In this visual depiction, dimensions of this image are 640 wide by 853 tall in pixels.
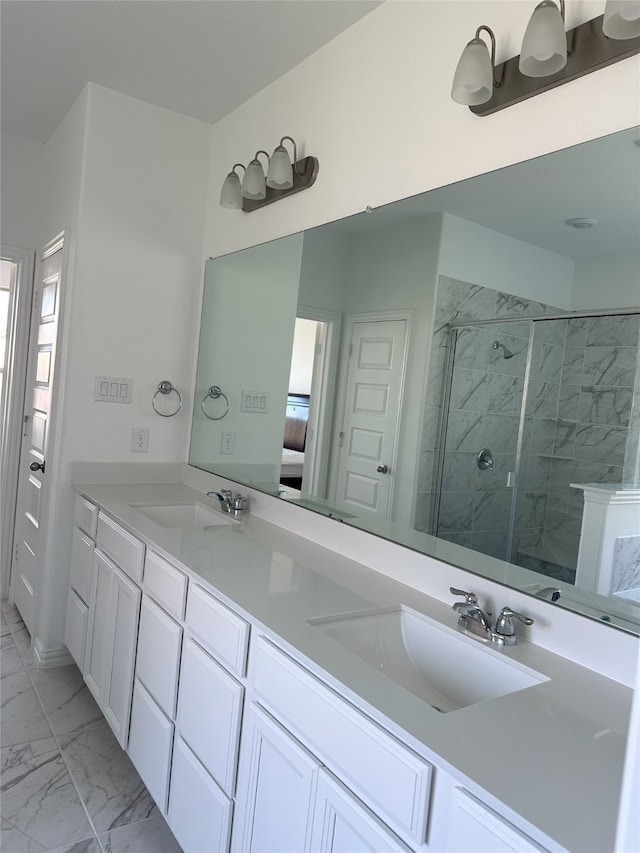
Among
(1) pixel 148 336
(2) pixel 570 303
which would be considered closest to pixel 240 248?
(1) pixel 148 336

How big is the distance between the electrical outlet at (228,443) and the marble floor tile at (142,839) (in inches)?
56.9

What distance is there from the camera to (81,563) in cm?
271

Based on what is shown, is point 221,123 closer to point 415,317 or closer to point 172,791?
point 415,317

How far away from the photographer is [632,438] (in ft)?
4.17

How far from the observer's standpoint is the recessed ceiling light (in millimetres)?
1401

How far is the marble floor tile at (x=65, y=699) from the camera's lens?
251 centimetres

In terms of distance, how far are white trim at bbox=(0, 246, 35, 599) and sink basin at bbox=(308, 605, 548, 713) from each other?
2.76 metres

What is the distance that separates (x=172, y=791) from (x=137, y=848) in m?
0.27

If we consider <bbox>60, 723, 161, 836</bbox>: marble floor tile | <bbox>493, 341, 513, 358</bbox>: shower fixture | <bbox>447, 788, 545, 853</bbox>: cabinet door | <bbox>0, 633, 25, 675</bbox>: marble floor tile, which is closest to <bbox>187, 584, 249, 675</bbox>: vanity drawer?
→ <bbox>447, 788, 545, 853</bbox>: cabinet door

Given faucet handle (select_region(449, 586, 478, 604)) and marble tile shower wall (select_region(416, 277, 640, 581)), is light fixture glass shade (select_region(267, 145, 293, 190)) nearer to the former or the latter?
marble tile shower wall (select_region(416, 277, 640, 581))

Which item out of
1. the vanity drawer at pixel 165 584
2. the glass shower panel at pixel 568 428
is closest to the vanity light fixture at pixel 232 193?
the vanity drawer at pixel 165 584

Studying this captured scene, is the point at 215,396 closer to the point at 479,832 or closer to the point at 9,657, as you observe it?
the point at 9,657

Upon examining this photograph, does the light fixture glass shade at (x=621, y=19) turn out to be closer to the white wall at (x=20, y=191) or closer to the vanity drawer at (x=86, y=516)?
the vanity drawer at (x=86, y=516)

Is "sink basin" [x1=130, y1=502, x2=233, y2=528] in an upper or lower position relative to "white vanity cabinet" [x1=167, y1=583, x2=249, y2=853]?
upper
